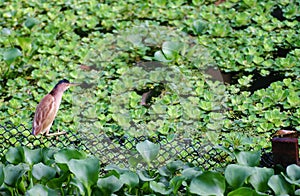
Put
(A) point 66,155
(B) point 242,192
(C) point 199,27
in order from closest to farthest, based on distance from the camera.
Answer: (B) point 242,192
(A) point 66,155
(C) point 199,27

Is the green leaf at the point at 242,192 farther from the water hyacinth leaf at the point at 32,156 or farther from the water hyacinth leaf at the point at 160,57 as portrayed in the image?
the water hyacinth leaf at the point at 160,57

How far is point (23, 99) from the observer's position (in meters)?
4.93

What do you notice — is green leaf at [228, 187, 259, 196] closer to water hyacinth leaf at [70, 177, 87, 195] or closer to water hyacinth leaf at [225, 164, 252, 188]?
water hyacinth leaf at [225, 164, 252, 188]

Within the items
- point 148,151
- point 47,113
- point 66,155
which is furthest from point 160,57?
point 66,155

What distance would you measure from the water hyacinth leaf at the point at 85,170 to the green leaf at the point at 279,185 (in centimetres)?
78

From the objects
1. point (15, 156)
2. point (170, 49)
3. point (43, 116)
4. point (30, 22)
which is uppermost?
point (15, 156)

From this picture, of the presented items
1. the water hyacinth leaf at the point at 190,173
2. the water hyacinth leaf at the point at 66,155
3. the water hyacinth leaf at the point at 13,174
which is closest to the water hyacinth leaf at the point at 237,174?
the water hyacinth leaf at the point at 190,173

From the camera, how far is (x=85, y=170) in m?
3.12

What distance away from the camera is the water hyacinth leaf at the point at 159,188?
3.08m

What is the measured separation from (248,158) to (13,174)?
1.10m

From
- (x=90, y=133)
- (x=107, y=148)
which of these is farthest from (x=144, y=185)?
(x=90, y=133)

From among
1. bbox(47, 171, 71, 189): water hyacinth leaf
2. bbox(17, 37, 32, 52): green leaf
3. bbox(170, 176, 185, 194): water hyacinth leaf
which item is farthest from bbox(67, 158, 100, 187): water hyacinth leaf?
bbox(17, 37, 32, 52): green leaf

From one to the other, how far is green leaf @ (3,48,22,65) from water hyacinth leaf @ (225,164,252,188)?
264cm

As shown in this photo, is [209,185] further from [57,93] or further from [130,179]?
[57,93]
